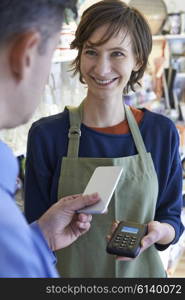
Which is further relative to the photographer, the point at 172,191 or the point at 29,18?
the point at 172,191

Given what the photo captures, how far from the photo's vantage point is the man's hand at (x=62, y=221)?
0.93 m

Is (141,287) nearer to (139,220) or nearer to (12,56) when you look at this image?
(139,220)

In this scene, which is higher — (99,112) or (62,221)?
(99,112)

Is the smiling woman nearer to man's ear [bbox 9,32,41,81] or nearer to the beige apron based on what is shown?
the beige apron

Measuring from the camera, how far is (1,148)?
54 cm

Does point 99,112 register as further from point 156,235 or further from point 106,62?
point 156,235

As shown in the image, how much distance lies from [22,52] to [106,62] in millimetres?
592

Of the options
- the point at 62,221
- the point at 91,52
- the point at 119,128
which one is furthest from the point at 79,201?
the point at 91,52

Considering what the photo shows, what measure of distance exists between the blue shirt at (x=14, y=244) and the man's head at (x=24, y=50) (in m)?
0.07

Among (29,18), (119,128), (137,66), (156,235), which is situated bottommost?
(156,235)

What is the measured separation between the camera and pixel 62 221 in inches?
37.0

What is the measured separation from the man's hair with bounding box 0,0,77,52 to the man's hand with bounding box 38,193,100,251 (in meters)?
0.48

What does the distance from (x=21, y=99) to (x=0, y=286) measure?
30 centimetres

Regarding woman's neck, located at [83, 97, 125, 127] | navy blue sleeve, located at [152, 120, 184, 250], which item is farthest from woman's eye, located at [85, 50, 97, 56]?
navy blue sleeve, located at [152, 120, 184, 250]
